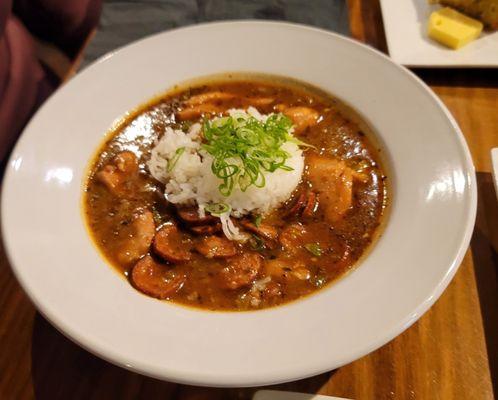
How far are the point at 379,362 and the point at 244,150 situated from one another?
3.39 feet

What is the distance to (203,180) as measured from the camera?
2.26m

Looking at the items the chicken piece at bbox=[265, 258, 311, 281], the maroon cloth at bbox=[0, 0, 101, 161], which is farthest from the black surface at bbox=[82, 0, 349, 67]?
the chicken piece at bbox=[265, 258, 311, 281]

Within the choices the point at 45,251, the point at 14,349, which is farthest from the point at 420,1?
the point at 14,349

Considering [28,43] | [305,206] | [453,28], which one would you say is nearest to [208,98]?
[305,206]

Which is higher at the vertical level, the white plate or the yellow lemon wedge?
the yellow lemon wedge

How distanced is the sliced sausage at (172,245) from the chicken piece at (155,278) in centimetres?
5

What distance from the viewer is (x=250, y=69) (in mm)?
2684

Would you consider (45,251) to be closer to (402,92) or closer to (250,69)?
(250,69)

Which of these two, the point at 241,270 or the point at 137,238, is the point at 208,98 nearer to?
the point at 137,238

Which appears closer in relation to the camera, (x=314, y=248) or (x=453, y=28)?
(x=314, y=248)

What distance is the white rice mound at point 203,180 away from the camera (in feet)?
7.27

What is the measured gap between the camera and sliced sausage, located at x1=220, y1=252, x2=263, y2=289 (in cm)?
193

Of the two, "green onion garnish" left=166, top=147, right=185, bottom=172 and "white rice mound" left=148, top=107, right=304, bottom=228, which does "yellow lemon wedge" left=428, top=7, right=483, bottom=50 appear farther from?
"green onion garnish" left=166, top=147, right=185, bottom=172

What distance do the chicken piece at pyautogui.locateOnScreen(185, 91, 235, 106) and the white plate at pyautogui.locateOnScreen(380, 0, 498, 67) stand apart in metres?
1.03
